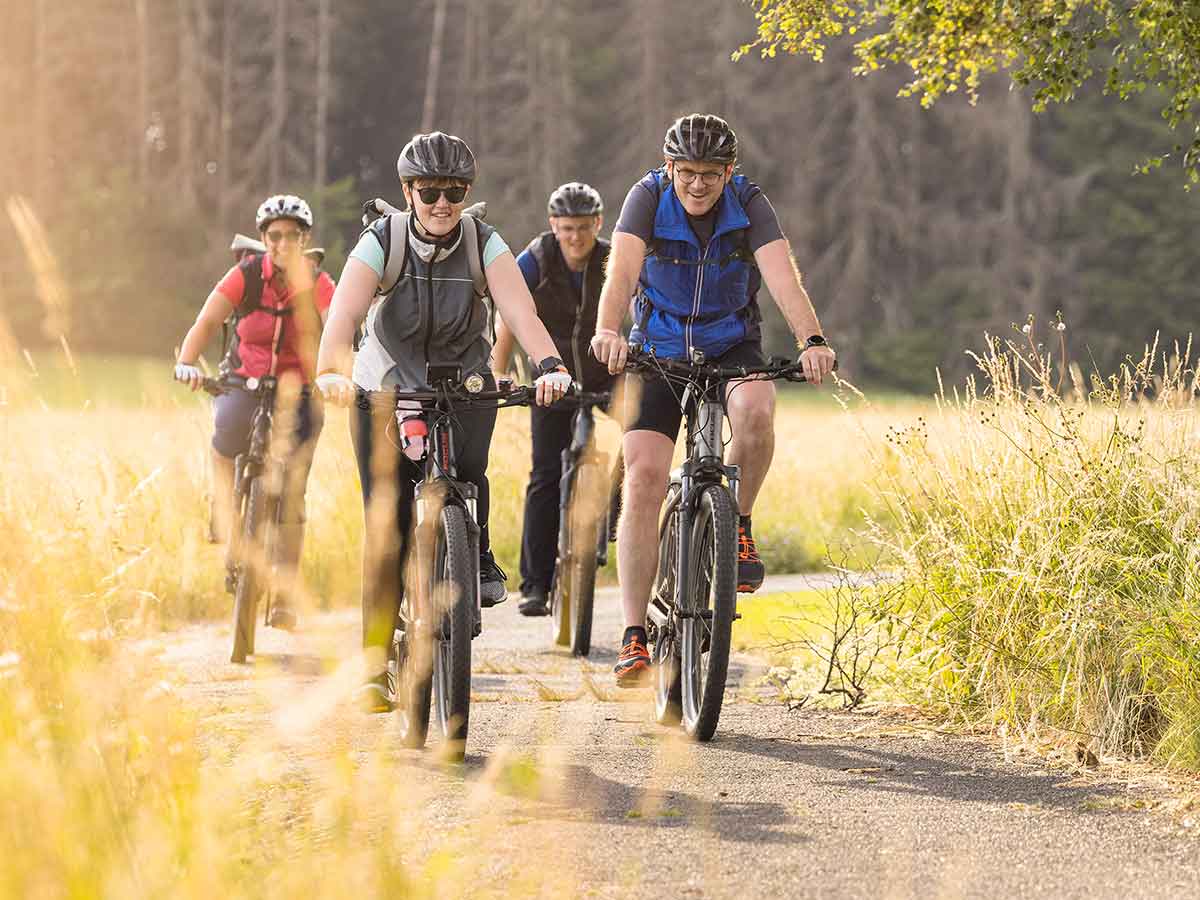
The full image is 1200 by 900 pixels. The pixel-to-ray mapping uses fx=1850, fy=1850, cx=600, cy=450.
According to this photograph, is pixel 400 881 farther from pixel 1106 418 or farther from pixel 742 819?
pixel 1106 418

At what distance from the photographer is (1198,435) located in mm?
7043

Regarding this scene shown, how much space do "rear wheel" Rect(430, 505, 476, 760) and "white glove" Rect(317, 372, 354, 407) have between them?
0.50 m

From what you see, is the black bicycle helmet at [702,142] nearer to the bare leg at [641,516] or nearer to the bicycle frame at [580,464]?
the bare leg at [641,516]

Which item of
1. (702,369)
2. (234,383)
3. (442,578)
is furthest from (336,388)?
(234,383)

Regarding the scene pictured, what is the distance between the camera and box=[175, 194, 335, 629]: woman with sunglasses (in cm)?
938

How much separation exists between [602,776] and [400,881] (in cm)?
208

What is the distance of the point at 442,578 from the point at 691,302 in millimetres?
1512

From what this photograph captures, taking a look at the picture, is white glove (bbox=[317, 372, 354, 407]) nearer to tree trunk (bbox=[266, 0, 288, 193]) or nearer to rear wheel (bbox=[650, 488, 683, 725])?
rear wheel (bbox=[650, 488, 683, 725])

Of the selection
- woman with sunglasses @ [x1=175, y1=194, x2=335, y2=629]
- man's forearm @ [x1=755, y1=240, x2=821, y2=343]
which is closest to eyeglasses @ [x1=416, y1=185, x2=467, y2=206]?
man's forearm @ [x1=755, y1=240, x2=821, y2=343]

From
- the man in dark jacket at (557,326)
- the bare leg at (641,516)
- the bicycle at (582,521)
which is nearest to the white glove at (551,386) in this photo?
the bare leg at (641,516)

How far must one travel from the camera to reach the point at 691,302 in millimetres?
6902

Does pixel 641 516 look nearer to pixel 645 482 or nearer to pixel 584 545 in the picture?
pixel 645 482

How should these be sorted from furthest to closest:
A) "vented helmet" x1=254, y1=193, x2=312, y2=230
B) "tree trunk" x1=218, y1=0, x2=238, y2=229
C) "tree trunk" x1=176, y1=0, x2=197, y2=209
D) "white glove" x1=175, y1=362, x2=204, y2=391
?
"tree trunk" x1=176, y1=0, x2=197, y2=209 → "tree trunk" x1=218, y1=0, x2=238, y2=229 → "vented helmet" x1=254, y1=193, x2=312, y2=230 → "white glove" x1=175, y1=362, x2=204, y2=391

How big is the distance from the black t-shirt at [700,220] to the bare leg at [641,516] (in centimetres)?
77
